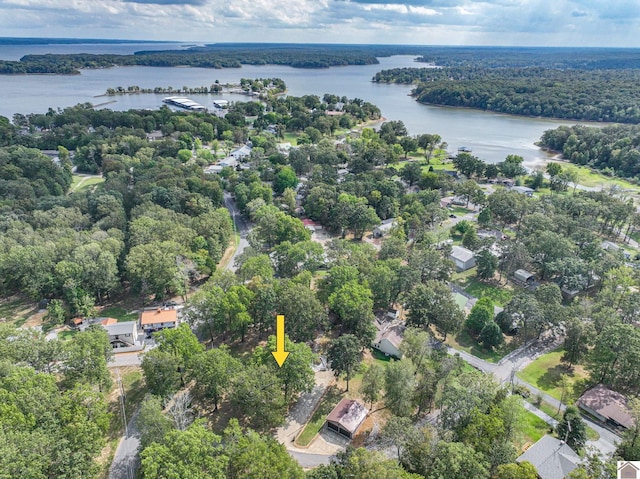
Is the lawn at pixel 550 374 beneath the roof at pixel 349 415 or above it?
beneath

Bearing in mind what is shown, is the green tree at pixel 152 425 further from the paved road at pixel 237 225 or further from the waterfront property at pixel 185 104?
the waterfront property at pixel 185 104

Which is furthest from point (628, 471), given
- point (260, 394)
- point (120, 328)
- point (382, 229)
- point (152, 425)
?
point (382, 229)

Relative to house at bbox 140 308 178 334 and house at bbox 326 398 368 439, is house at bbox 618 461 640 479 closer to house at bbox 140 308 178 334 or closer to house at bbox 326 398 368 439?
house at bbox 326 398 368 439

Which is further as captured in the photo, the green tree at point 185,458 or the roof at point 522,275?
the roof at point 522,275

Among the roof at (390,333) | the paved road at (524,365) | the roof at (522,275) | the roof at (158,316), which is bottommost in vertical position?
the paved road at (524,365)

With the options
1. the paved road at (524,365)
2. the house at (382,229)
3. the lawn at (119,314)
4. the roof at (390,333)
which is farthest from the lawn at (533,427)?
the lawn at (119,314)

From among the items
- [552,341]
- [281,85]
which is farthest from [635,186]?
[281,85]
